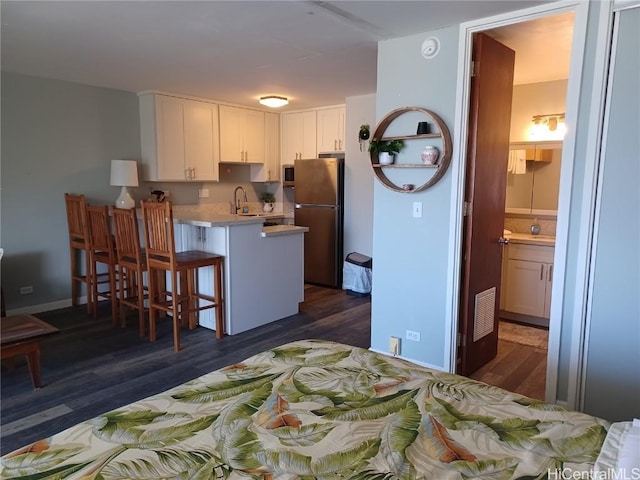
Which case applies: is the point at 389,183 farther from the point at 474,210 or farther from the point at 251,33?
the point at 251,33

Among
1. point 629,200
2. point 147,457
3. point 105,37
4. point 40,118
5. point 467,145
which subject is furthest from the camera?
point 40,118

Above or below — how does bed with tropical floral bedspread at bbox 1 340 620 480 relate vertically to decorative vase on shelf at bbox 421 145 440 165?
below

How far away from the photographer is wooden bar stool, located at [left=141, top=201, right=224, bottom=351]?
11.3ft

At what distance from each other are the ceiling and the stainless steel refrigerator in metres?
1.19

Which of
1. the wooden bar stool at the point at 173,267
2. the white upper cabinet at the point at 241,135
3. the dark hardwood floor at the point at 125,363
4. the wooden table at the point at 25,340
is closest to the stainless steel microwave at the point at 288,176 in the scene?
the white upper cabinet at the point at 241,135

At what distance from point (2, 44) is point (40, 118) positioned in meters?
1.20

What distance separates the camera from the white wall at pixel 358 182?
521 centimetres

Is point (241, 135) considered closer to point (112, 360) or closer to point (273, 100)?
point (273, 100)

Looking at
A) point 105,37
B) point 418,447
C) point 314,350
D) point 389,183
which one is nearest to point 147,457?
point 418,447

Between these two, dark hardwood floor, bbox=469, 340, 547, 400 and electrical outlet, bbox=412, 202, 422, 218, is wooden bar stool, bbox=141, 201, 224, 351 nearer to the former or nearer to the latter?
Result: electrical outlet, bbox=412, 202, 422, 218

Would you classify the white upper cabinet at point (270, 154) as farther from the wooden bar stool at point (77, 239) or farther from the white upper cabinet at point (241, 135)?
the wooden bar stool at point (77, 239)

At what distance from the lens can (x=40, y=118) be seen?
4348 mm

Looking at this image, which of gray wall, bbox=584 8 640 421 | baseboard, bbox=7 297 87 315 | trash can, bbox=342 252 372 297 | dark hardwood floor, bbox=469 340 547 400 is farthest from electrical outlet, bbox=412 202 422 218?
baseboard, bbox=7 297 87 315

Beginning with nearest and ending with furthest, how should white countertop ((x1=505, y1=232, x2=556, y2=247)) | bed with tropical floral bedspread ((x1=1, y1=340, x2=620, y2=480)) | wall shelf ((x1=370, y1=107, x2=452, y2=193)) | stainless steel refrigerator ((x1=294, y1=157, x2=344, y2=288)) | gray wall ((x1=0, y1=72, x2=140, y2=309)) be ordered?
bed with tropical floral bedspread ((x1=1, y1=340, x2=620, y2=480)) → wall shelf ((x1=370, y1=107, x2=452, y2=193)) → white countertop ((x1=505, y1=232, x2=556, y2=247)) → gray wall ((x1=0, y1=72, x2=140, y2=309)) → stainless steel refrigerator ((x1=294, y1=157, x2=344, y2=288))
